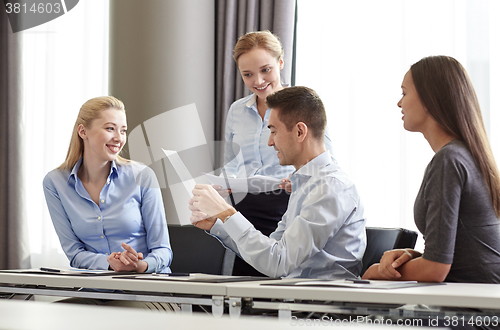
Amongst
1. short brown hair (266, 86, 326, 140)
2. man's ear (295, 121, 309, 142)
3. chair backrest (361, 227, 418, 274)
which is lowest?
chair backrest (361, 227, 418, 274)

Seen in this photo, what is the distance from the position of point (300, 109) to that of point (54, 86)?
2691 mm

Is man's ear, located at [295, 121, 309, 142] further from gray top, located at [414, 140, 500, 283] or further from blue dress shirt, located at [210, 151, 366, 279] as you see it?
gray top, located at [414, 140, 500, 283]

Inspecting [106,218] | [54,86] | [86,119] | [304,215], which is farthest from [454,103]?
[54,86]

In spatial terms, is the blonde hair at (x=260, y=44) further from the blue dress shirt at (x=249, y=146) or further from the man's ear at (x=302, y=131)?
the man's ear at (x=302, y=131)

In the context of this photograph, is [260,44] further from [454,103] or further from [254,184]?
[454,103]

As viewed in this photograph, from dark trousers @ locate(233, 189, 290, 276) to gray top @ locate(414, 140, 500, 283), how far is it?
2.88ft

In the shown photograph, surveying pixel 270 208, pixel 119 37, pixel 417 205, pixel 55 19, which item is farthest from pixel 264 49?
pixel 55 19

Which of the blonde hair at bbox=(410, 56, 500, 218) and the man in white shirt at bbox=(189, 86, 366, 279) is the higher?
the blonde hair at bbox=(410, 56, 500, 218)

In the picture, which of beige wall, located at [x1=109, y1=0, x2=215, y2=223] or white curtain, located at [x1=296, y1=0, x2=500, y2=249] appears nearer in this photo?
white curtain, located at [x1=296, y1=0, x2=500, y2=249]

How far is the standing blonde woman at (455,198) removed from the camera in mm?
1220

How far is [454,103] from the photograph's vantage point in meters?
1.31

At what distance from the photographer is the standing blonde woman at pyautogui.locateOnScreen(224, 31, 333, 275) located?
210 cm

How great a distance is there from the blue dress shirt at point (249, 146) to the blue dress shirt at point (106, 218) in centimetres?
42

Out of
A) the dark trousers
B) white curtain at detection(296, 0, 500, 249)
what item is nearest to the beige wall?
white curtain at detection(296, 0, 500, 249)
